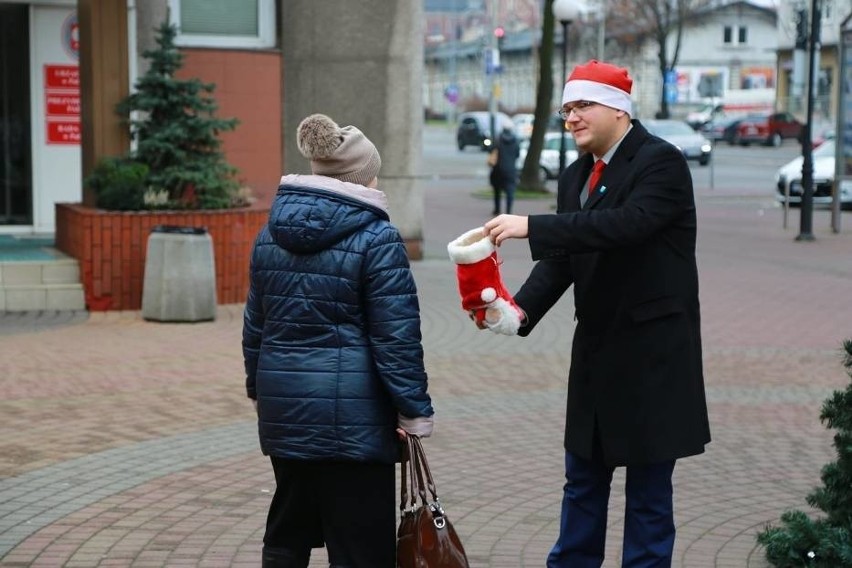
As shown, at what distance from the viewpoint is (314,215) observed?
4.31 metres

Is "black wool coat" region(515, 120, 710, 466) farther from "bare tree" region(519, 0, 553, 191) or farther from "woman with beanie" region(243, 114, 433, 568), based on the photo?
"bare tree" region(519, 0, 553, 191)

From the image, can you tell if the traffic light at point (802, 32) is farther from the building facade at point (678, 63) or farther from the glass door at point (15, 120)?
the building facade at point (678, 63)

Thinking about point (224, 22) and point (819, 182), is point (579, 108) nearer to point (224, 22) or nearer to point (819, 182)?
point (224, 22)

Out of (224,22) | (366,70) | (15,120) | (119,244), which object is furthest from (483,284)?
(15,120)

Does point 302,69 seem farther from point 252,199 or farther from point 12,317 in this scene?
point 12,317

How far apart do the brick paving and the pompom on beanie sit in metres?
1.95

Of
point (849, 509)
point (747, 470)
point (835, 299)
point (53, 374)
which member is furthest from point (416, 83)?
point (849, 509)

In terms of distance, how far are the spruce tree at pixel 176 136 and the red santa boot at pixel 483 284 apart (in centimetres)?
855

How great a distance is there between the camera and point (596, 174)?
182 inches

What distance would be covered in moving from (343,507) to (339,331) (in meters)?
0.57

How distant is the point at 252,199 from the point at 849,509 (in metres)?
9.38

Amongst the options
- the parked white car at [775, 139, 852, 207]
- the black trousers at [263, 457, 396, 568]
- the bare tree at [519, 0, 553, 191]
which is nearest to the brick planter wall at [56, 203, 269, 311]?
the black trousers at [263, 457, 396, 568]

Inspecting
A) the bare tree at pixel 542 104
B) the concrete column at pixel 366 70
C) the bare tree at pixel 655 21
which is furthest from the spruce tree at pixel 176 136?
the bare tree at pixel 655 21

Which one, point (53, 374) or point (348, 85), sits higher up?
point (348, 85)
